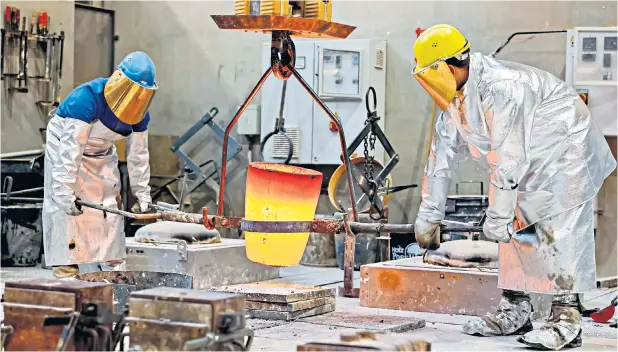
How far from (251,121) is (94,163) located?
320 cm

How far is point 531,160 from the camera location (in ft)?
14.3

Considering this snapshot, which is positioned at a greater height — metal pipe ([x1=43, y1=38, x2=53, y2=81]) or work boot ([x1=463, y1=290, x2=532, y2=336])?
metal pipe ([x1=43, y1=38, x2=53, y2=81])

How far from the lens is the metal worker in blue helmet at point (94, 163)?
5.30 m

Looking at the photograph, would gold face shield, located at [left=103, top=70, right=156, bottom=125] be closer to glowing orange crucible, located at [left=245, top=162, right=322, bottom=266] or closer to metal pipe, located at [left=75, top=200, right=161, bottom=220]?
metal pipe, located at [left=75, top=200, right=161, bottom=220]

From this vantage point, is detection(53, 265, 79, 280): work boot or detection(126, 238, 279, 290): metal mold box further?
detection(126, 238, 279, 290): metal mold box

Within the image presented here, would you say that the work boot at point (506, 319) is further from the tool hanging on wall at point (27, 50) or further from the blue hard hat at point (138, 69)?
the tool hanging on wall at point (27, 50)

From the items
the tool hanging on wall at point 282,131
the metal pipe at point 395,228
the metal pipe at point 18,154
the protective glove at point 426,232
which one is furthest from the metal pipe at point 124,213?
the tool hanging on wall at point 282,131

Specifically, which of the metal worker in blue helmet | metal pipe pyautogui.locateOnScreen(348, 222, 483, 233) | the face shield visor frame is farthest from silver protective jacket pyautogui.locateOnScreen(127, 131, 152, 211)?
the face shield visor frame

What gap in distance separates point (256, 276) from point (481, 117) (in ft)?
9.36

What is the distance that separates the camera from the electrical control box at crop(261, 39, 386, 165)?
26.8 feet

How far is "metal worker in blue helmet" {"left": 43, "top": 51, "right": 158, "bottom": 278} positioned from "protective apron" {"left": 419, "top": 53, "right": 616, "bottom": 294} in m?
1.79

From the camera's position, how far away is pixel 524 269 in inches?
175

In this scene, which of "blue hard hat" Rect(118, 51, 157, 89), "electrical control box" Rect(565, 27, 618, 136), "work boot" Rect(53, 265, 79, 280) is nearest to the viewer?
"blue hard hat" Rect(118, 51, 157, 89)

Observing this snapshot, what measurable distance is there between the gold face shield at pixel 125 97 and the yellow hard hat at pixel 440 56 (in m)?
1.65
